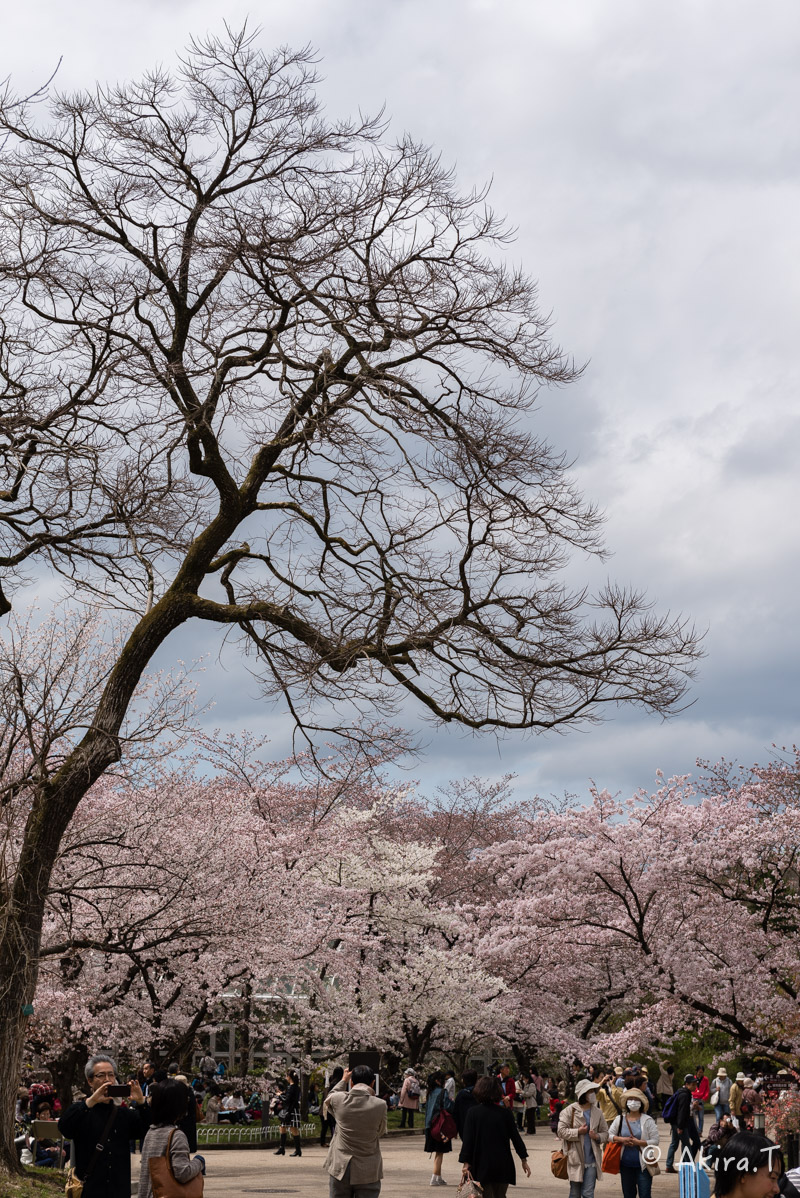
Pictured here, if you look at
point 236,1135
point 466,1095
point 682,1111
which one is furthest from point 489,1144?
point 236,1135

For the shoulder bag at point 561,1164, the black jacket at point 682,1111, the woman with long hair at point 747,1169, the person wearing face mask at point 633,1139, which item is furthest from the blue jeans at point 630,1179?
the woman with long hair at point 747,1169

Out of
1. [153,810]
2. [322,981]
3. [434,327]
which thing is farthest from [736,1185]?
[322,981]

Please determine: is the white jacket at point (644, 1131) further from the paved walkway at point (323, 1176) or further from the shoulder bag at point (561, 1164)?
the paved walkway at point (323, 1176)

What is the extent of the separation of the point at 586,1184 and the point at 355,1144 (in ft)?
12.4

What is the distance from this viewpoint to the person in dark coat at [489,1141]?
357 inches

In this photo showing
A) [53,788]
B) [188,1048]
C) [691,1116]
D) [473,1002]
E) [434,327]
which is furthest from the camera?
[473,1002]

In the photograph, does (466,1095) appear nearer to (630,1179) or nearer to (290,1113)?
(630,1179)

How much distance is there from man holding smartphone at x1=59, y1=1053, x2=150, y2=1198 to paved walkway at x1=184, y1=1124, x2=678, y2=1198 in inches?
386

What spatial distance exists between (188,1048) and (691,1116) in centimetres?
958

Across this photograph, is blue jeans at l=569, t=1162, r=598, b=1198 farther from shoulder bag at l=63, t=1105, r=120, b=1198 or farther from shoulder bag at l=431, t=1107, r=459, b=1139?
shoulder bag at l=63, t=1105, r=120, b=1198

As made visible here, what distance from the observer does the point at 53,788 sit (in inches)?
496

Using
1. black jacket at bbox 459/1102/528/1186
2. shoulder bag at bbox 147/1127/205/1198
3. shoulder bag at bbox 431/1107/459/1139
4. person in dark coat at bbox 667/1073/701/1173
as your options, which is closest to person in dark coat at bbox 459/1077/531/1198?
black jacket at bbox 459/1102/528/1186

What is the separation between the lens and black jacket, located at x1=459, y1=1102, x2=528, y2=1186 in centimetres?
906

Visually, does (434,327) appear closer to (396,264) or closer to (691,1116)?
(396,264)
